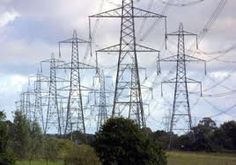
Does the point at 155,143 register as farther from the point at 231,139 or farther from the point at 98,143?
the point at 231,139

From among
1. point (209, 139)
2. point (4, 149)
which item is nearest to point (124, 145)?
point (4, 149)

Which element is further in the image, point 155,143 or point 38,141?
point 38,141

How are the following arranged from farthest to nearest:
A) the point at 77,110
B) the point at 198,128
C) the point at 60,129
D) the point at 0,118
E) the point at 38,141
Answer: the point at 198,128, the point at 60,129, the point at 38,141, the point at 77,110, the point at 0,118

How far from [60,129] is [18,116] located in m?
17.1

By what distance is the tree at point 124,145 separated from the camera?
5589 centimetres

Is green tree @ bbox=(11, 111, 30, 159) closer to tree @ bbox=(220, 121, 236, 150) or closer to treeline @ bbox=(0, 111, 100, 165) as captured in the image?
treeline @ bbox=(0, 111, 100, 165)

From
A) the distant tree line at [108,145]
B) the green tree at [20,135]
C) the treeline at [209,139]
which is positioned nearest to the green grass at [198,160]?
the distant tree line at [108,145]

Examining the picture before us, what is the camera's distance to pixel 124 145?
56.4 meters

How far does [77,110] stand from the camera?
3147 inches

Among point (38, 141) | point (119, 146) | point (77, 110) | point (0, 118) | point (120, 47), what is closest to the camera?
point (120, 47)

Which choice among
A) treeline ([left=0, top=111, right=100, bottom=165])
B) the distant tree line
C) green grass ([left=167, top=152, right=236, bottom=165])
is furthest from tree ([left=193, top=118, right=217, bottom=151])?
the distant tree line

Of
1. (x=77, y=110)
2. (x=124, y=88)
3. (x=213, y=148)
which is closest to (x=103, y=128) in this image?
(x=124, y=88)

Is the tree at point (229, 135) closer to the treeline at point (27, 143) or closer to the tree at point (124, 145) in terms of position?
the treeline at point (27, 143)

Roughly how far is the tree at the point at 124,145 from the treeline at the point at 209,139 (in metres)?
62.9
